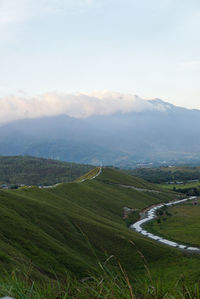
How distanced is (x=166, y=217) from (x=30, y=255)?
93.5 m

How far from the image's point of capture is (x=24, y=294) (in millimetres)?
5984

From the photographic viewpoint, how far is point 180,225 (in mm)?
113812

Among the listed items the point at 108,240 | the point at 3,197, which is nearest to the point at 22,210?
the point at 3,197

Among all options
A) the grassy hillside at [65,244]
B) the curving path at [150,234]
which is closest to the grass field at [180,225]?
the curving path at [150,234]

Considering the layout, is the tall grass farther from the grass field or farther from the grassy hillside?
the grass field

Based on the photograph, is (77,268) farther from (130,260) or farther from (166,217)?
(166,217)

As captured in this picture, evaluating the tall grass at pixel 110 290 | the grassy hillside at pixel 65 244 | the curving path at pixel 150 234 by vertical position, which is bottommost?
the curving path at pixel 150 234

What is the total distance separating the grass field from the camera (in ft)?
305

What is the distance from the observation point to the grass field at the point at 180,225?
305 feet

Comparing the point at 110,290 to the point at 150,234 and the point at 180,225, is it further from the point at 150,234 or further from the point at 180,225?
the point at 180,225

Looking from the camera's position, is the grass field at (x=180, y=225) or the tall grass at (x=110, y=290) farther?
the grass field at (x=180, y=225)

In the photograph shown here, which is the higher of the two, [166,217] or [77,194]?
[77,194]

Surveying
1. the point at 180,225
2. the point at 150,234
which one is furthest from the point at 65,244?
the point at 180,225

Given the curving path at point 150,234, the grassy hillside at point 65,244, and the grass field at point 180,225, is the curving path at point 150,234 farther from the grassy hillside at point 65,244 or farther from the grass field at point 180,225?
the grassy hillside at point 65,244
